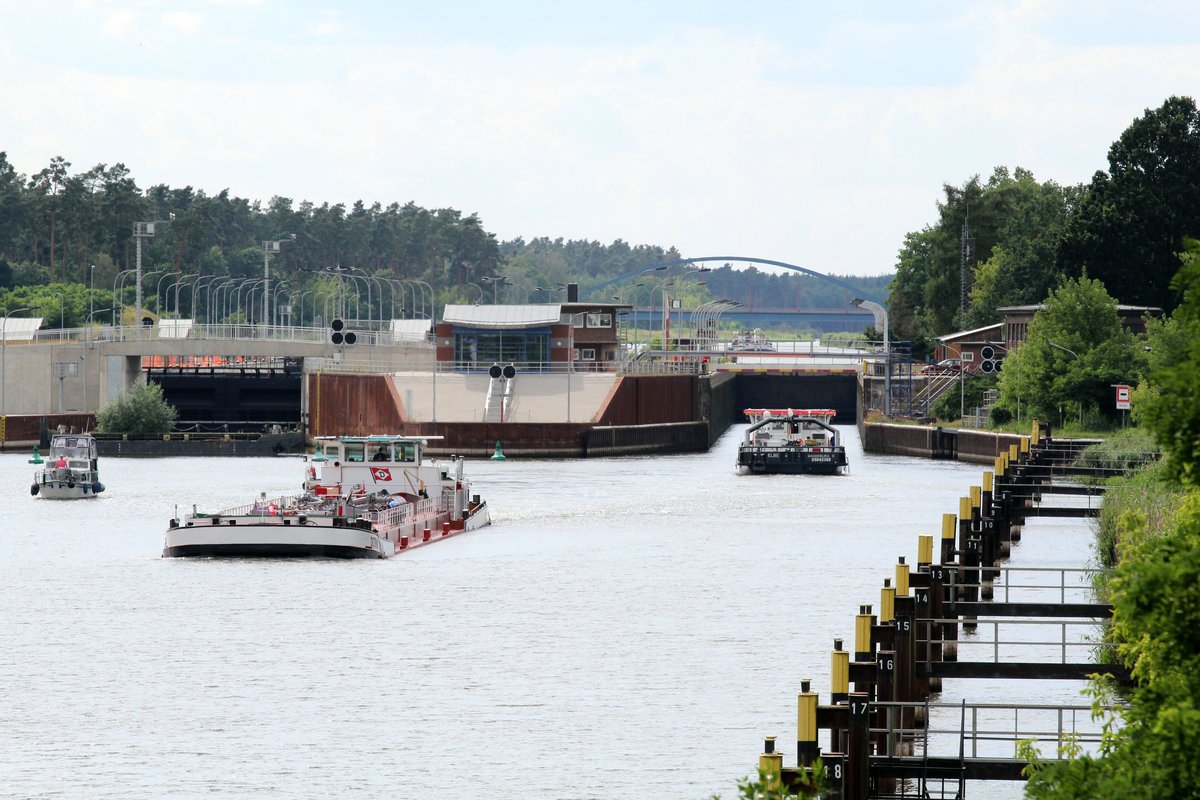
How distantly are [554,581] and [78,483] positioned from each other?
32.4 meters

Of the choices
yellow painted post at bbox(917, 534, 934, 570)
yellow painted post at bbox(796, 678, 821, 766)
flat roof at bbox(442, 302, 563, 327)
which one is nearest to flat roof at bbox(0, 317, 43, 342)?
flat roof at bbox(442, 302, 563, 327)

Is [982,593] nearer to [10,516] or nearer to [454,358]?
[10,516]

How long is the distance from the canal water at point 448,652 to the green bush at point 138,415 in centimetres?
4112

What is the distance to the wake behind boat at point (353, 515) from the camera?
5244cm

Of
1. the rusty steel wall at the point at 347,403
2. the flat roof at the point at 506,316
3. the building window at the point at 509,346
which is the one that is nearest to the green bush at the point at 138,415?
the rusty steel wall at the point at 347,403

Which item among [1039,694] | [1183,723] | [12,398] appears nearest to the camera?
[1183,723]

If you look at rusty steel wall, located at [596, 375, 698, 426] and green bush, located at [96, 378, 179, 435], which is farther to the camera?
green bush, located at [96, 378, 179, 435]

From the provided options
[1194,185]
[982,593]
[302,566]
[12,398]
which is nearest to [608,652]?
[982,593]

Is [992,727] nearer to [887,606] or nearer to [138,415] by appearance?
[887,606]

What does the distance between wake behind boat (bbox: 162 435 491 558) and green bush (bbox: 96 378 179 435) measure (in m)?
48.6

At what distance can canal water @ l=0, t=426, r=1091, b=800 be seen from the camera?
28.4m

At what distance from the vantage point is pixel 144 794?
26.7 m

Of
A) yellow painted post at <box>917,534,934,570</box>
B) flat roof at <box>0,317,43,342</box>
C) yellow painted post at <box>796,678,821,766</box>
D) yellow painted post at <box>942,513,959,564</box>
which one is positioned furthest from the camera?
flat roof at <box>0,317,43,342</box>

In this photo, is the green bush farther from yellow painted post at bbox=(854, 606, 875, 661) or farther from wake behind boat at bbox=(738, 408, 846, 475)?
yellow painted post at bbox=(854, 606, 875, 661)
